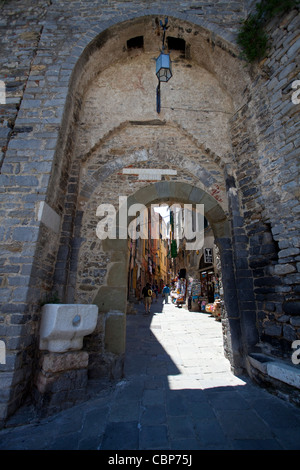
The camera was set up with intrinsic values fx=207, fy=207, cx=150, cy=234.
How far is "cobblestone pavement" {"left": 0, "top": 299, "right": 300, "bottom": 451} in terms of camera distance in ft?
5.76

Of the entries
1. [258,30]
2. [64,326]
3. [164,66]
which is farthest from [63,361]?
[258,30]

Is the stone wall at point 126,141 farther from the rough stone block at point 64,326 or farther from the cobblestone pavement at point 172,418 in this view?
the cobblestone pavement at point 172,418

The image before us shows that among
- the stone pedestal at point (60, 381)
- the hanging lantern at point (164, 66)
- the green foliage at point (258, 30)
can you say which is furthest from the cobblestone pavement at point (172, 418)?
the green foliage at point (258, 30)

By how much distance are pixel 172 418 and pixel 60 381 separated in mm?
1312

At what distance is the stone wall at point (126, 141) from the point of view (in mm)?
2879

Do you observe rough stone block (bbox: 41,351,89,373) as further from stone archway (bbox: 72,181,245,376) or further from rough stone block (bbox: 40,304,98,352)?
stone archway (bbox: 72,181,245,376)

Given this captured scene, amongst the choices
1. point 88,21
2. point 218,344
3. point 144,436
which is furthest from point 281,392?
point 88,21

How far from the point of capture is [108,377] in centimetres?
302

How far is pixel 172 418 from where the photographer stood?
6.82 ft

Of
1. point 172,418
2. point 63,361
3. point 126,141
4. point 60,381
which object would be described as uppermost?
point 126,141

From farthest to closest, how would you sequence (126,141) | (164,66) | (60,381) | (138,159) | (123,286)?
(126,141) → (138,159) → (164,66) → (123,286) → (60,381)

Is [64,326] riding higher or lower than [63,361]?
higher

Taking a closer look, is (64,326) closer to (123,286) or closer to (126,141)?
(123,286)
